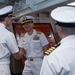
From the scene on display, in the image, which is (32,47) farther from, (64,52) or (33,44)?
(64,52)

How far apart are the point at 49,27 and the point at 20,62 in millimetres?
935

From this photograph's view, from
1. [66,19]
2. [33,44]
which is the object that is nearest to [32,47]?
[33,44]

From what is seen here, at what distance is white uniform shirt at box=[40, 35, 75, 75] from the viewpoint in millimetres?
1104

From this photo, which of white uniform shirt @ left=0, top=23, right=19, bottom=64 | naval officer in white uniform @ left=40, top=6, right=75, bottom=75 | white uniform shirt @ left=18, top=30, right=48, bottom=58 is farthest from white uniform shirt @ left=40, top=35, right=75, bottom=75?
white uniform shirt @ left=18, top=30, right=48, bottom=58

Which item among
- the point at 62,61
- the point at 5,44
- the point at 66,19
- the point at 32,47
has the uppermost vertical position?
the point at 66,19

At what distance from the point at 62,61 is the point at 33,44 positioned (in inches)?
73.9

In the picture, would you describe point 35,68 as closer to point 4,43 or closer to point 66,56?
point 4,43

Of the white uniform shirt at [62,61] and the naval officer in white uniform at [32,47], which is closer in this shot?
the white uniform shirt at [62,61]

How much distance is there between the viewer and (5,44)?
7.59 ft

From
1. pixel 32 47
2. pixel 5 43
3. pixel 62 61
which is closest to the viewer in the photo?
pixel 62 61

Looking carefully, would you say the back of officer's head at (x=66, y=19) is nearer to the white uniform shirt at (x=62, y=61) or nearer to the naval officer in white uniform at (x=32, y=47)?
the white uniform shirt at (x=62, y=61)

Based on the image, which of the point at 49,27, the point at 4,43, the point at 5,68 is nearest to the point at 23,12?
the point at 4,43

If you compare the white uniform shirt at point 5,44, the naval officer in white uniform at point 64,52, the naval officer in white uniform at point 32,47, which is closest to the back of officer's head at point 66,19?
the naval officer in white uniform at point 64,52

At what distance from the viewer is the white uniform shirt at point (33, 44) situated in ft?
9.62
